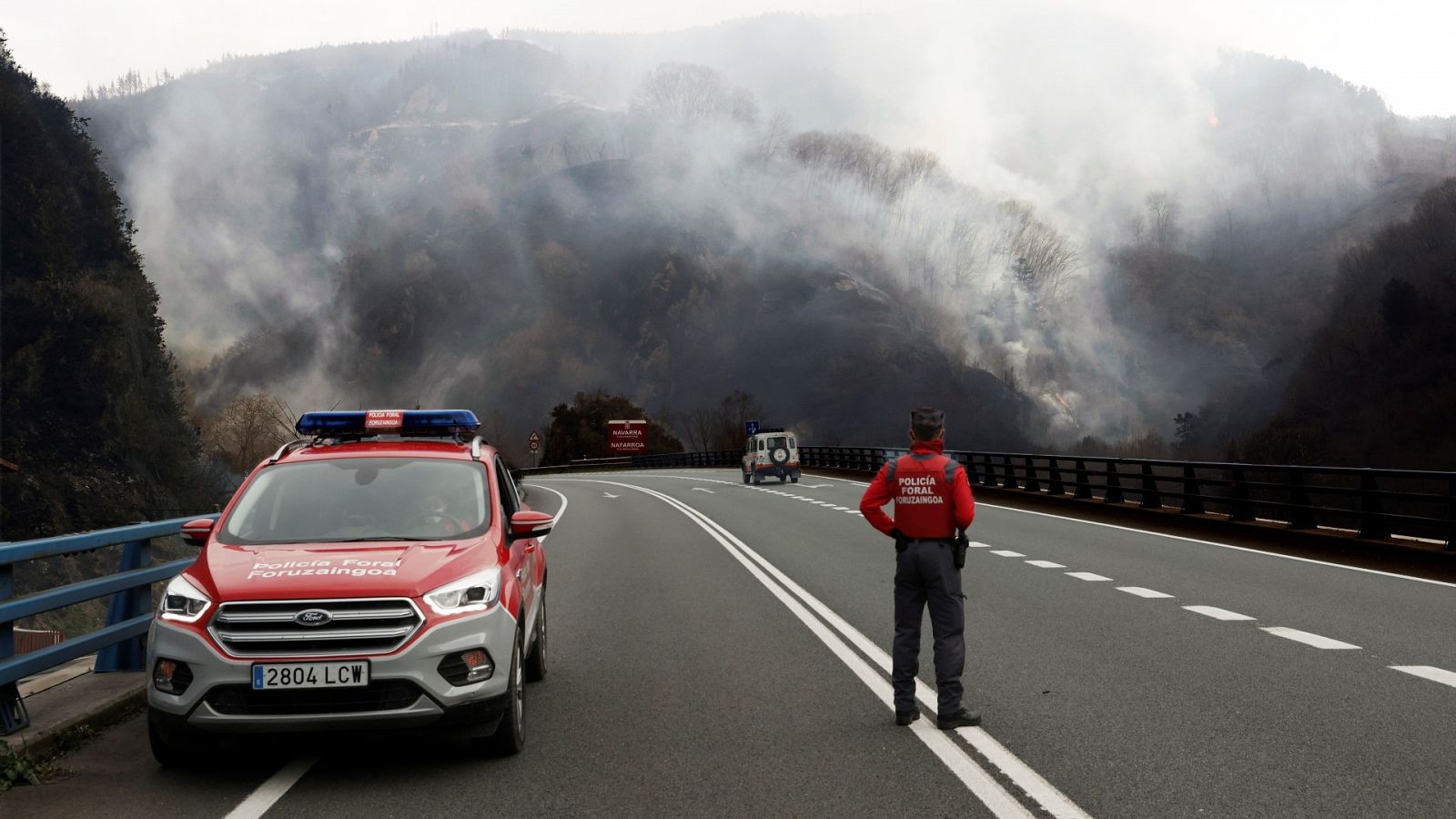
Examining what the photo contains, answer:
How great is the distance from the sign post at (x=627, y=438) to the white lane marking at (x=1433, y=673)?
4659 inches

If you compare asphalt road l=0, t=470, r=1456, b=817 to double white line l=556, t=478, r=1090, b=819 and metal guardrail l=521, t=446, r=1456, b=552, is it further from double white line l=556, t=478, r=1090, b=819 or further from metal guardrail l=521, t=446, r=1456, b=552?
metal guardrail l=521, t=446, r=1456, b=552

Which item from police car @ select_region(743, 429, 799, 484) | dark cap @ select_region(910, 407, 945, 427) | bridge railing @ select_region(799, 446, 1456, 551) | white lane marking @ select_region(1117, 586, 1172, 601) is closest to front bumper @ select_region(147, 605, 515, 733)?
dark cap @ select_region(910, 407, 945, 427)

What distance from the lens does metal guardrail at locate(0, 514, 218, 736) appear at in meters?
6.39

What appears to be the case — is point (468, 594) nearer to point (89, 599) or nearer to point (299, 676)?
point (299, 676)

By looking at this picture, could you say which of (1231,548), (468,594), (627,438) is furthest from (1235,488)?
(627,438)

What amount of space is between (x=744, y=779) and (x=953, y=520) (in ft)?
6.52

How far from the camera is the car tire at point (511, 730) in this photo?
6.28 m

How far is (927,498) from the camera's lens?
6988 millimetres

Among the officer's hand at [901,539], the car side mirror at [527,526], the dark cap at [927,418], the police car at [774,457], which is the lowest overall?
the police car at [774,457]

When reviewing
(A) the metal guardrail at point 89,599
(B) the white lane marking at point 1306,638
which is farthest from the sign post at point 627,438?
(A) the metal guardrail at point 89,599

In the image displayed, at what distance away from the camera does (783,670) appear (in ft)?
28.9

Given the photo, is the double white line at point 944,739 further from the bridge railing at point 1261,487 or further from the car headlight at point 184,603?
the bridge railing at point 1261,487

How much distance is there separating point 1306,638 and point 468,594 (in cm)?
704

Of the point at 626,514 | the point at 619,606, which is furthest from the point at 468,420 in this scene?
the point at 626,514
